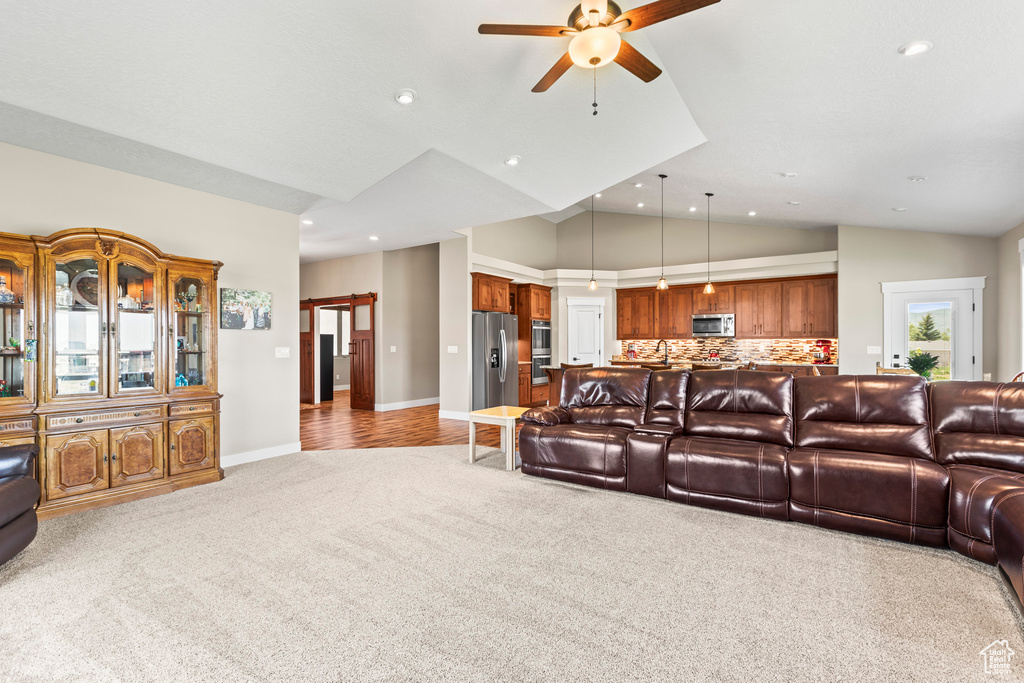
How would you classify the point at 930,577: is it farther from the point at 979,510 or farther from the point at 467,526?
the point at 467,526

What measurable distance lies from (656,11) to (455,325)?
6138 mm

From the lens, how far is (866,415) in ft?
11.3

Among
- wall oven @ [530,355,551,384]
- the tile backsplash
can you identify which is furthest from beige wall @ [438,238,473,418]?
the tile backsplash

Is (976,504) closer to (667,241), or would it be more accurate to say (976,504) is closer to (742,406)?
(742,406)

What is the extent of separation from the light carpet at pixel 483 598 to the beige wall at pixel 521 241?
5.73 metres

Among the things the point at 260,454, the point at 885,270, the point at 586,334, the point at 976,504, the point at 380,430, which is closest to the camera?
the point at 976,504

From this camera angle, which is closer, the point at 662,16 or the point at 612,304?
the point at 662,16

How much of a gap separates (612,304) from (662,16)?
782 cm

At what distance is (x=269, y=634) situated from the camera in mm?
2033

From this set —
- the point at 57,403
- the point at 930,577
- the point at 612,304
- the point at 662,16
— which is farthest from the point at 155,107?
the point at 612,304

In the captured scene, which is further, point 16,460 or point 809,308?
point 809,308

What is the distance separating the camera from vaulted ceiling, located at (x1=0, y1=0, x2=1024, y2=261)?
2764mm

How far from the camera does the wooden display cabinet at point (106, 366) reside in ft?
11.3

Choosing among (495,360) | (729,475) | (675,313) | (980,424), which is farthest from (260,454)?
(675,313)
